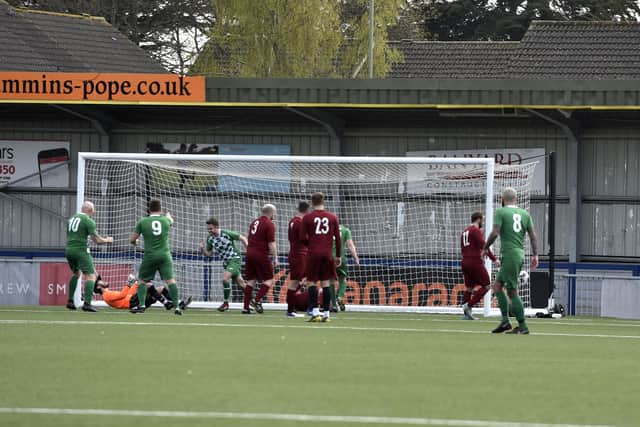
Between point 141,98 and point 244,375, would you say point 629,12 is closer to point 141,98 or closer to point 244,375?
point 141,98

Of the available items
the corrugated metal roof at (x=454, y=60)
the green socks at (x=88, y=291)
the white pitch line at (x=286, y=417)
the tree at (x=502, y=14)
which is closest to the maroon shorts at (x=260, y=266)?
the green socks at (x=88, y=291)

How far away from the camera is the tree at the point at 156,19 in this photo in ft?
178

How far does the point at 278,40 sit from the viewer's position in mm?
49688

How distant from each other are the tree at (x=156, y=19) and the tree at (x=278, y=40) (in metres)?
3.29

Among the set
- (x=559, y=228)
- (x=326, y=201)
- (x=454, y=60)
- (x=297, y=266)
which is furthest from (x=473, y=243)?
(x=454, y=60)

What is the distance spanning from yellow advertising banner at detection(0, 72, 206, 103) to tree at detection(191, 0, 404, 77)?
20.8 m

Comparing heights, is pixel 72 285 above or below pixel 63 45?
below

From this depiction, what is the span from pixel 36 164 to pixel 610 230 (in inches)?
498

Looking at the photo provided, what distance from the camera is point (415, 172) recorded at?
30188 millimetres

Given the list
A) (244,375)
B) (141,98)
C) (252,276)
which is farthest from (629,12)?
(244,375)

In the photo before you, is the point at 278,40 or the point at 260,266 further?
the point at 278,40

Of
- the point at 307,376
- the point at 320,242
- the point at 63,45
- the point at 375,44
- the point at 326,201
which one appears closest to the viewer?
the point at 307,376

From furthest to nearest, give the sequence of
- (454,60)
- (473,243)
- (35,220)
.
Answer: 1. (454,60)
2. (35,220)
3. (473,243)

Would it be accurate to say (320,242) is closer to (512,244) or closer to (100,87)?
(512,244)
